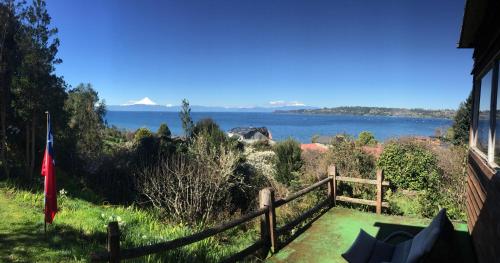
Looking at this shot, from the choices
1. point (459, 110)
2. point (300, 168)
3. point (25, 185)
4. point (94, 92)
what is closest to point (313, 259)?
point (300, 168)

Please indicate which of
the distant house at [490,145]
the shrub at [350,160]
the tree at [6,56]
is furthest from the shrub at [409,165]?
the tree at [6,56]

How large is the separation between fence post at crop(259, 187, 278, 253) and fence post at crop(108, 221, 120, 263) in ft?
8.34

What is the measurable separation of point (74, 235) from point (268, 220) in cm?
425

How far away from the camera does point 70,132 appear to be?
55.6 feet

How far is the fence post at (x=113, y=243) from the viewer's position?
335 cm

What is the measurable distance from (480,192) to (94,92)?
3013 centimetres

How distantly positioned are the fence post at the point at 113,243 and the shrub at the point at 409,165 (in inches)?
374

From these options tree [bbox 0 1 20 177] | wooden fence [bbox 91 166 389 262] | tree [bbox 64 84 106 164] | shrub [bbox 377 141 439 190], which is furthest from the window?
tree [bbox 64 84 106 164]

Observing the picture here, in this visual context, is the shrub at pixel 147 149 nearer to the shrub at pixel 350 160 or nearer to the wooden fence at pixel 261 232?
the shrub at pixel 350 160

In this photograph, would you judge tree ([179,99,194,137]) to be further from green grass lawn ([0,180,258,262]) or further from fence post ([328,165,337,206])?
fence post ([328,165,337,206])

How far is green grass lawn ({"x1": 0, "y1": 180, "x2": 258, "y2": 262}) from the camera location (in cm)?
612

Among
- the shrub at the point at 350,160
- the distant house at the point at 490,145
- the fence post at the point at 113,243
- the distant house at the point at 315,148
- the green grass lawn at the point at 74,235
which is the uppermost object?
the distant house at the point at 490,145

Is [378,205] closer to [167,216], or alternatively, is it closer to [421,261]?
[421,261]

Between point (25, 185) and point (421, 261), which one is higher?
point (421, 261)
